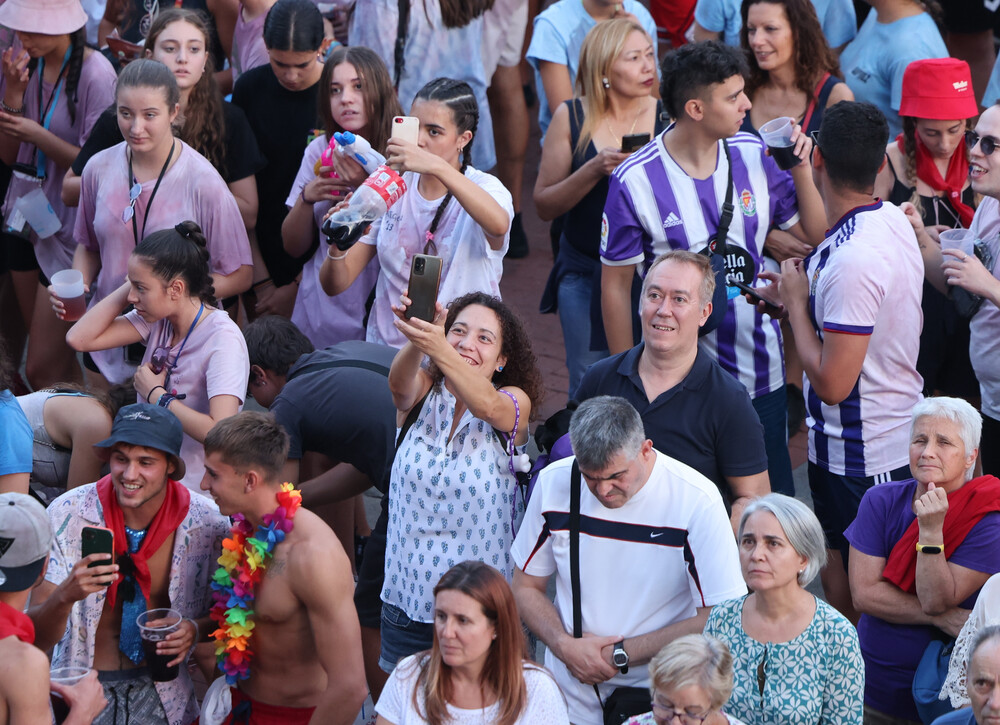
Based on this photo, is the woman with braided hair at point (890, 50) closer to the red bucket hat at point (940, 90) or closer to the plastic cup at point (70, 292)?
the red bucket hat at point (940, 90)

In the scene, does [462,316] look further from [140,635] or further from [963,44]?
[963,44]

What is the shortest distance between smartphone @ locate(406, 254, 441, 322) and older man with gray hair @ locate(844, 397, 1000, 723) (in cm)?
155

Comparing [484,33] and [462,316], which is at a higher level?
[484,33]

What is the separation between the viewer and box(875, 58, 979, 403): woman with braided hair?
504 cm

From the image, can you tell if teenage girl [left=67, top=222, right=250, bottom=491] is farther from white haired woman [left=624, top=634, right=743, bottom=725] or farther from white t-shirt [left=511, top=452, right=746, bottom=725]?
white haired woman [left=624, top=634, right=743, bottom=725]

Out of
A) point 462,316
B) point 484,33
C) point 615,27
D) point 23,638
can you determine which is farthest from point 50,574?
point 484,33

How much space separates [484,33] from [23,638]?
497 centimetres

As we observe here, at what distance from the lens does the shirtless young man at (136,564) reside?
13.6ft

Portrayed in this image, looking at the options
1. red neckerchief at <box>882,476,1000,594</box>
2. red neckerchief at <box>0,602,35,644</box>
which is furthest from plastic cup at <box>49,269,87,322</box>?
red neckerchief at <box>882,476,1000,594</box>

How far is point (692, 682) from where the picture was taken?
130 inches

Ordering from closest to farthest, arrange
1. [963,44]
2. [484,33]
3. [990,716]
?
[990,716]
[484,33]
[963,44]

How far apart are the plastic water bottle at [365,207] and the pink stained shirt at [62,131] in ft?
6.66

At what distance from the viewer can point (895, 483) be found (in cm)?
416

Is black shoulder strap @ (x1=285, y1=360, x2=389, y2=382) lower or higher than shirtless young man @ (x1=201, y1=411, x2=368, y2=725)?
higher
